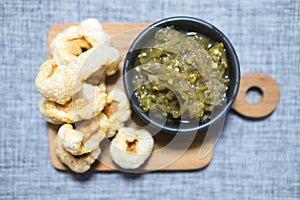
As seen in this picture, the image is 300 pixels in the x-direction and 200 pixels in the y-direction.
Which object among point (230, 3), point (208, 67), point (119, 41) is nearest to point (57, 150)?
point (119, 41)

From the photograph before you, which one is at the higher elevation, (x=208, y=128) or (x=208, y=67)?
(x=208, y=67)

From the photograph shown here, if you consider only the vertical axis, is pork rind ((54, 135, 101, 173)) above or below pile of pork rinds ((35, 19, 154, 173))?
below

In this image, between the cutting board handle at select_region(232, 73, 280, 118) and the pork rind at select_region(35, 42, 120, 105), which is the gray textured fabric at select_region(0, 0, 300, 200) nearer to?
the cutting board handle at select_region(232, 73, 280, 118)

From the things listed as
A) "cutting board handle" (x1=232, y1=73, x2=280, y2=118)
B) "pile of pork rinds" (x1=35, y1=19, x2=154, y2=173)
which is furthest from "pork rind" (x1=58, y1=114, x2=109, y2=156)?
"cutting board handle" (x1=232, y1=73, x2=280, y2=118)

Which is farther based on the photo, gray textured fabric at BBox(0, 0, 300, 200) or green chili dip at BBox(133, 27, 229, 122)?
gray textured fabric at BBox(0, 0, 300, 200)

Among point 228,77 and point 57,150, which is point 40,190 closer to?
point 57,150

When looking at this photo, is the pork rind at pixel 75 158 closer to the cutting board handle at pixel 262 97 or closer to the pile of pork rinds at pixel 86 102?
the pile of pork rinds at pixel 86 102

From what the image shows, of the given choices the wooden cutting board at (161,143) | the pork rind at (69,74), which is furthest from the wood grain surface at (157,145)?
the pork rind at (69,74)

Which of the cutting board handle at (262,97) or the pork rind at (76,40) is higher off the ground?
the pork rind at (76,40)
